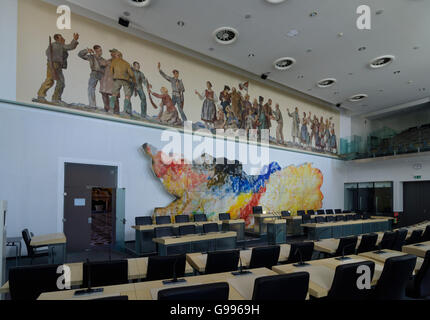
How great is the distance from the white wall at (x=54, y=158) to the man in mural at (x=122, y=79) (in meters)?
0.79

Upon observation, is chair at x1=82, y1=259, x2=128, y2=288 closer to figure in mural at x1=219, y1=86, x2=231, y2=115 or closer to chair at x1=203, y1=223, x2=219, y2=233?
chair at x1=203, y1=223, x2=219, y2=233

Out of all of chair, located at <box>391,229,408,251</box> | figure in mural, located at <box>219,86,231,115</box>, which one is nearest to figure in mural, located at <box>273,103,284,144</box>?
A: figure in mural, located at <box>219,86,231,115</box>

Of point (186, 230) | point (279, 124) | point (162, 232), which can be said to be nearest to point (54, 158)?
point (162, 232)

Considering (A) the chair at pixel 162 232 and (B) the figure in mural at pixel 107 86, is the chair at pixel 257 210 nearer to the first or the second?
(A) the chair at pixel 162 232

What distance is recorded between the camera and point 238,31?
9461 mm

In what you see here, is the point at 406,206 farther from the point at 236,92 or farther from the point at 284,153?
the point at 236,92

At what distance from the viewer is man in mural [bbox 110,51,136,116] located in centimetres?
935

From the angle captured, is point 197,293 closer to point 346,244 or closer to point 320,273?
point 320,273

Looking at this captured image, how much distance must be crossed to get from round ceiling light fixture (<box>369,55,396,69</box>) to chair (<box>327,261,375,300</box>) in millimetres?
10776

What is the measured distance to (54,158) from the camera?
8039mm

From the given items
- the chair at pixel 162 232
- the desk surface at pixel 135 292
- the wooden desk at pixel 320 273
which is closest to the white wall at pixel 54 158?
the chair at pixel 162 232

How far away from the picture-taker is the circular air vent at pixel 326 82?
526 inches
